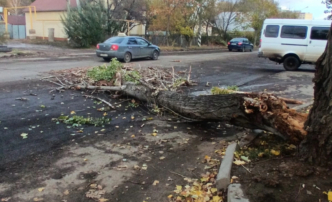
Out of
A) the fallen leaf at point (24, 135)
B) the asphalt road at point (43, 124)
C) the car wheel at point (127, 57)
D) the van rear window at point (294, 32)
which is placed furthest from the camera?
the car wheel at point (127, 57)

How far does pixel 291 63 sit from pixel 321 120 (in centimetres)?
1342

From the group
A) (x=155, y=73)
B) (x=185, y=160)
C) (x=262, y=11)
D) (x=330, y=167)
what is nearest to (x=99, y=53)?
(x=155, y=73)

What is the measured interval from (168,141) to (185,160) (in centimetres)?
89

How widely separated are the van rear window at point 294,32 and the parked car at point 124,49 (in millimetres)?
8103

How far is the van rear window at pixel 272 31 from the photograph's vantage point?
15664 mm

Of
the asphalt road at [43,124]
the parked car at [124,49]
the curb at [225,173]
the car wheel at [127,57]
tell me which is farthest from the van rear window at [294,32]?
the curb at [225,173]

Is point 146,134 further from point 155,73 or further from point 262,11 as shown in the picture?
point 262,11

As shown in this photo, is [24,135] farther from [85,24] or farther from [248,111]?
[85,24]

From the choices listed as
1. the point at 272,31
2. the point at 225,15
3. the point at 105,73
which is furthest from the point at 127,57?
the point at 225,15

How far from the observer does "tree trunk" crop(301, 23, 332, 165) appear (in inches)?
141

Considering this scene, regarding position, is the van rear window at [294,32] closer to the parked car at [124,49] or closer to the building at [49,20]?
the parked car at [124,49]

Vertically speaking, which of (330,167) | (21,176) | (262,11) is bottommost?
(21,176)

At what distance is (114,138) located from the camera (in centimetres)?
562

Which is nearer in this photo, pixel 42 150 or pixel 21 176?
pixel 21 176
